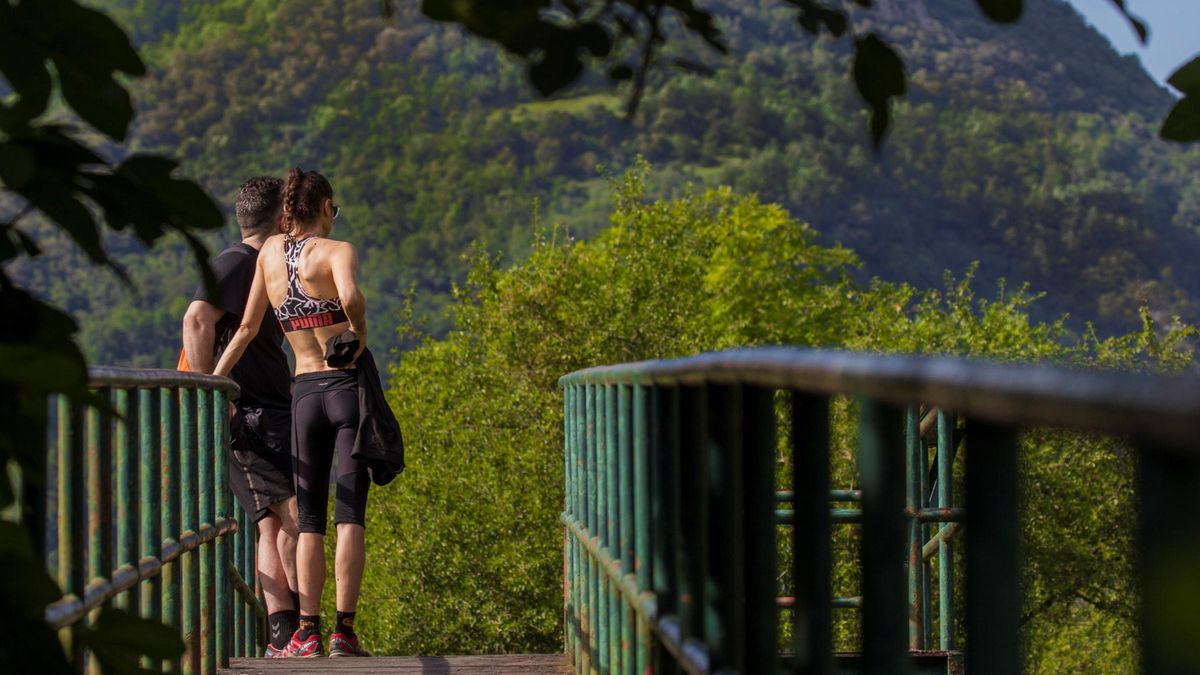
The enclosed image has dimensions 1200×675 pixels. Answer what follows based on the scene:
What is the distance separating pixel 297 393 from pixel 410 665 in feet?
3.54

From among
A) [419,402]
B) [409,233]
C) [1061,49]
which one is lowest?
[419,402]

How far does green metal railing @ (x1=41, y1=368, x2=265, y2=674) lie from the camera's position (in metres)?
3.33

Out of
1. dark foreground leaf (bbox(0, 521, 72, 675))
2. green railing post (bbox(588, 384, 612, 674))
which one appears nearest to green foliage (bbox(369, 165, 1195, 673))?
green railing post (bbox(588, 384, 612, 674))

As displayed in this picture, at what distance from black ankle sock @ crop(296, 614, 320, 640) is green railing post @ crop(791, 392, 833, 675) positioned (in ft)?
15.3

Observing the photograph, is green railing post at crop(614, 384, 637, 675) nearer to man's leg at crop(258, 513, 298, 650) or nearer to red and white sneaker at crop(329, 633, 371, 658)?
red and white sneaker at crop(329, 633, 371, 658)

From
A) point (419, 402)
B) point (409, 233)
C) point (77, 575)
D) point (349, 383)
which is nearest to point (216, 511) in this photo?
point (349, 383)

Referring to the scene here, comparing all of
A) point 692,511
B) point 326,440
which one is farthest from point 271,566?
point 692,511

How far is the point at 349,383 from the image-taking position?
625 centimetres

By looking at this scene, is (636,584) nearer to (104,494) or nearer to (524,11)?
(104,494)

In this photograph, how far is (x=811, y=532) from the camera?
1975 millimetres

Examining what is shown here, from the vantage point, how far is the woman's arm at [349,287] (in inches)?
241

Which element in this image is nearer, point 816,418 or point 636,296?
point 816,418

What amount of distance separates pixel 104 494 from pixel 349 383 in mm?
2587

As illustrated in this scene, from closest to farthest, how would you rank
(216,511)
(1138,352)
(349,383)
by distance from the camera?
(216,511) < (349,383) < (1138,352)
